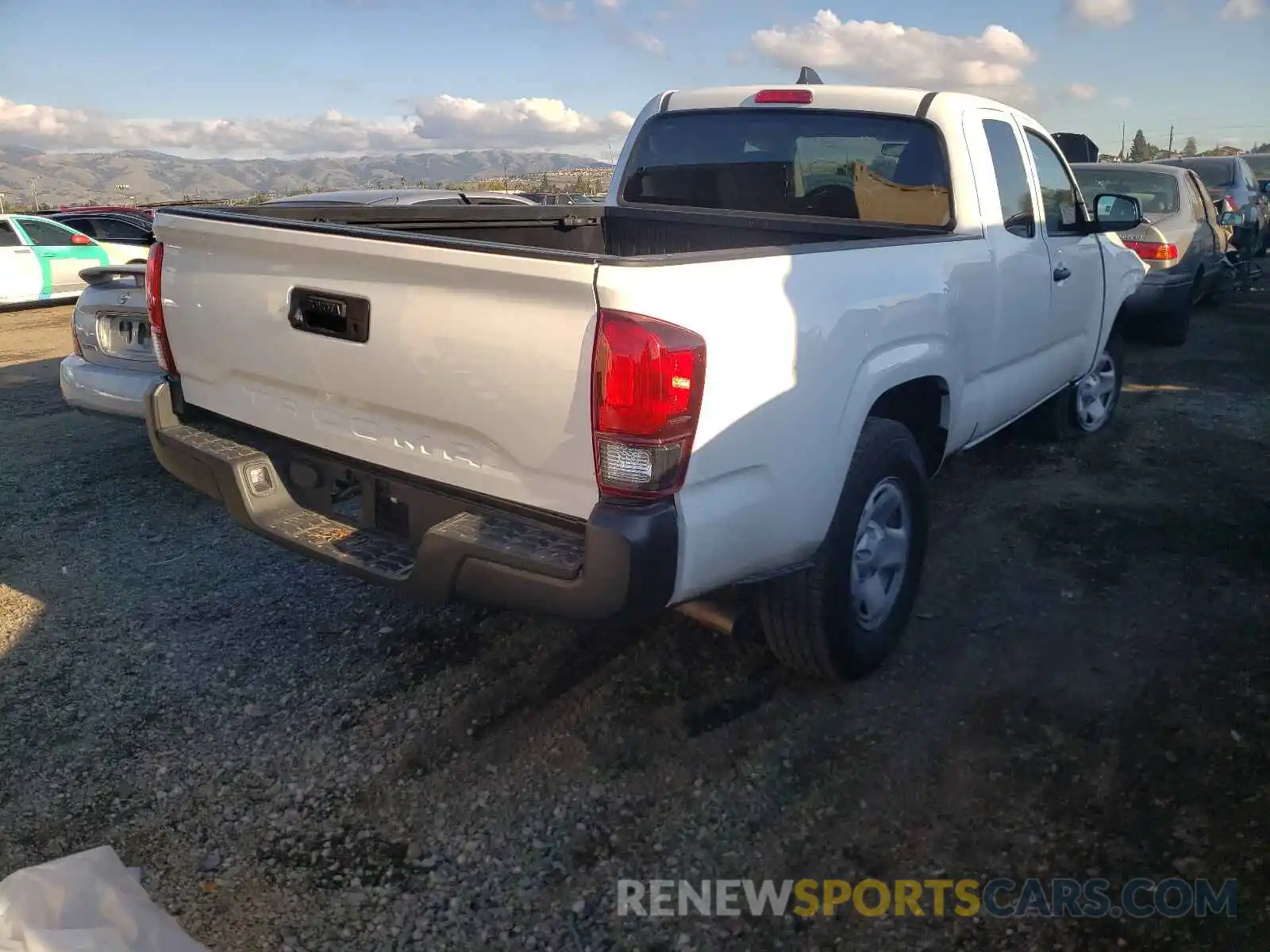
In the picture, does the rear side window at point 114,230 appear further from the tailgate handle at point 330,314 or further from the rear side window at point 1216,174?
the rear side window at point 1216,174

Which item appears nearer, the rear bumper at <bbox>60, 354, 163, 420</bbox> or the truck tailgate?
the truck tailgate

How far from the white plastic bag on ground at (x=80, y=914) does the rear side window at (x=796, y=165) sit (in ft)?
11.5

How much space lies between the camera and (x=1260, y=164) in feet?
67.5

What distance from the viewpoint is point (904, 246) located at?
320 centimetres

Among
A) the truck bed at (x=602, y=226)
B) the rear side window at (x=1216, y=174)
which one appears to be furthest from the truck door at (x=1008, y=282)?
the rear side window at (x=1216, y=174)

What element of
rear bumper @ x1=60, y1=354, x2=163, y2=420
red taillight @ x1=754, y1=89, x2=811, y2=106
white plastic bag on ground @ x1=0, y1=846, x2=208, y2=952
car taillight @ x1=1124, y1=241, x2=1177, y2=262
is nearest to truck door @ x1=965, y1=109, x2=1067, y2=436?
red taillight @ x1=754, y1=89, x2=811, y2=106

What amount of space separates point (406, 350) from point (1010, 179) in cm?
303

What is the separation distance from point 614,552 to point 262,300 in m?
1.43

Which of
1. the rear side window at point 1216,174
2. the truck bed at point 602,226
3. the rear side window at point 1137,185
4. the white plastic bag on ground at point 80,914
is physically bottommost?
the white plastic bag on ground at point 80,914

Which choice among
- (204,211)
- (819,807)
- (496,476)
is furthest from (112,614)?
(819,807)

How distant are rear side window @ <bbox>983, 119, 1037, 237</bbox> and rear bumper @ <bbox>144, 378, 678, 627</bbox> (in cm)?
267

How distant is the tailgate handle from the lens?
2637 millimetres

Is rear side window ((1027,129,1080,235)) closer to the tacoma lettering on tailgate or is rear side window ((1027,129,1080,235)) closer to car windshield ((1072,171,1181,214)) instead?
the tacoma lettering on tailgate

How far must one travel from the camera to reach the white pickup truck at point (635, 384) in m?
2.30
